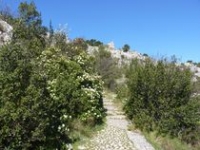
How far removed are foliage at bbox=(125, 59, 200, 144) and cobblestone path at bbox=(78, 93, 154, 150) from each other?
103cm

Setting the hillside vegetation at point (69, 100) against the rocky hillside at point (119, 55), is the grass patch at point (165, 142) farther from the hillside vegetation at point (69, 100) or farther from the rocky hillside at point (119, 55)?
the rocky hillside at point (119, 55)

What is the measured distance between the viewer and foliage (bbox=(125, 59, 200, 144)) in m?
16.0

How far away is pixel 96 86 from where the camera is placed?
708 inches

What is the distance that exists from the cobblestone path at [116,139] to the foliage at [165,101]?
1034 millimetres

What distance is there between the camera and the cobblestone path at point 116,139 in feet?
42.2

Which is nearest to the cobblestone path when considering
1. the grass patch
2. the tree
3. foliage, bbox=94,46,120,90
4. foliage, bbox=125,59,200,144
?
the grass patch

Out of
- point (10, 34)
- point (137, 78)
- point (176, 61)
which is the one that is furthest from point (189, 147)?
point (10, 34)

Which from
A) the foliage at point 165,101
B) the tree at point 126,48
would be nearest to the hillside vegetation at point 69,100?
the foliage at point 165,101

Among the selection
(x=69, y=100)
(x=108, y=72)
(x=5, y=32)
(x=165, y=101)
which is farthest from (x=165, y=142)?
(x=108, y=72)

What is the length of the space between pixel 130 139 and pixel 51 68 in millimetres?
4852

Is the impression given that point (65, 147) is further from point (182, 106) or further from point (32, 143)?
point (182, 106)

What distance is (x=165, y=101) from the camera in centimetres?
1631

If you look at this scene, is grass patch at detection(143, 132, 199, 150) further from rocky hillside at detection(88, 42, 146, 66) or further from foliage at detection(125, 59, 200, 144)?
rocky hillside at detection(88, 42, 146, 66)

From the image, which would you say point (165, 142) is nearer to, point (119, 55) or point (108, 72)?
point (108, 72)
